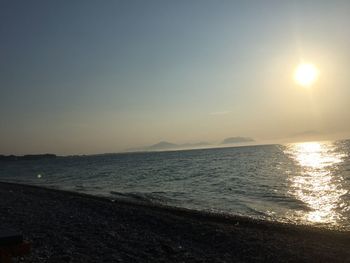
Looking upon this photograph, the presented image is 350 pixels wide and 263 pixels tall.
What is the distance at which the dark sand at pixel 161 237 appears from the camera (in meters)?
12.5

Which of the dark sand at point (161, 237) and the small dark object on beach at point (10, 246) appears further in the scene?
the dark sand at point (161, 237)

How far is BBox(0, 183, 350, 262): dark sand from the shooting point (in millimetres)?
12477

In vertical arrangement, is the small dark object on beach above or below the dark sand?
above

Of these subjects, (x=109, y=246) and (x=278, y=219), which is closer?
(x=109, y=246)

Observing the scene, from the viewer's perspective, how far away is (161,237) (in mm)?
15320

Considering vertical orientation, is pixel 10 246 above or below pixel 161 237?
above

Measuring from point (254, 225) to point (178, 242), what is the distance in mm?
5761

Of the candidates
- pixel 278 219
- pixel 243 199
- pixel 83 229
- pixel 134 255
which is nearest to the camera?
pixel 134 255

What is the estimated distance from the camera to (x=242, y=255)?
1334cm

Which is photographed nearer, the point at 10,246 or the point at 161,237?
the point at 10,246

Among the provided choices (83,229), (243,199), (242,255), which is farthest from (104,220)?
(243,199)

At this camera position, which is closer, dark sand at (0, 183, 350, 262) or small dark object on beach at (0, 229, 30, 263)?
small dark object on beach at (0, 229, 30, 263)

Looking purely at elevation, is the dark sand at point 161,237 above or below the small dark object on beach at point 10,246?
below

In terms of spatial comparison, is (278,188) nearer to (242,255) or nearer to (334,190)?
(334,190)
